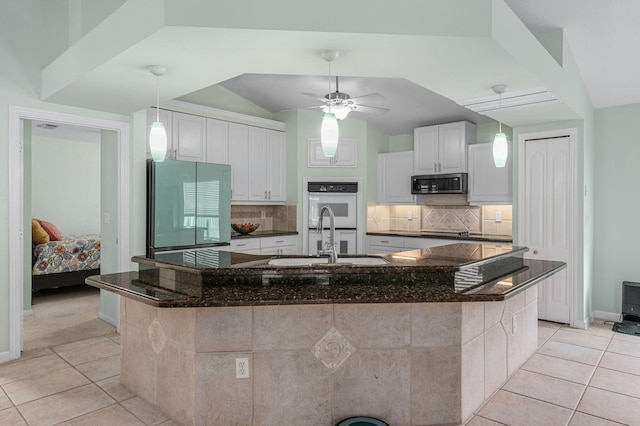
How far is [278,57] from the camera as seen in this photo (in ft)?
7.99

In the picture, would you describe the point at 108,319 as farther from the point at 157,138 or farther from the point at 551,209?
the point at 551,209

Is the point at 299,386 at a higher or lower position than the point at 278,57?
lower

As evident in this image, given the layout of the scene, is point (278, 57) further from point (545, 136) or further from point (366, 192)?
point (366, 192)

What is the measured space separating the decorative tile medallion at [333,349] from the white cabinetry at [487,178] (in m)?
3.64

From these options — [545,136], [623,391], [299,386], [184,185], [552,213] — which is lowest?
[623,391]

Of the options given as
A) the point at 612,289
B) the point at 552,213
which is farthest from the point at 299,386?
the point at 612,289

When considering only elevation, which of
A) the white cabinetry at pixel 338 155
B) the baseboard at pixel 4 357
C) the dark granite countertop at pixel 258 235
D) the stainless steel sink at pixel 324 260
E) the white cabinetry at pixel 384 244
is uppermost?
the white cabinetry at pixel 338 155

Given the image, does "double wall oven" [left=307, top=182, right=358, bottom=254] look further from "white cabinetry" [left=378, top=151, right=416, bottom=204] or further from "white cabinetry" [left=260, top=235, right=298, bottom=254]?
"white cabinetry" [left=378, top=151, right=416, bottom=204]

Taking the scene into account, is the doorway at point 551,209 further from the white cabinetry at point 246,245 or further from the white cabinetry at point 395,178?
the white cabinetry at point 246,245

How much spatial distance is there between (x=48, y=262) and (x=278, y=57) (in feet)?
15.3

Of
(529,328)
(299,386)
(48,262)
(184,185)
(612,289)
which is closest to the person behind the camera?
(299,386)

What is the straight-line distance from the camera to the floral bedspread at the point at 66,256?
5.38m

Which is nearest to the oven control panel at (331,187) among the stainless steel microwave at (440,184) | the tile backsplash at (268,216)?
the tile backsplash at (268,216)

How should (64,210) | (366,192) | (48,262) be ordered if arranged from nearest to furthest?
1. (48,262)
2. (366,192)
3. (64,210)
